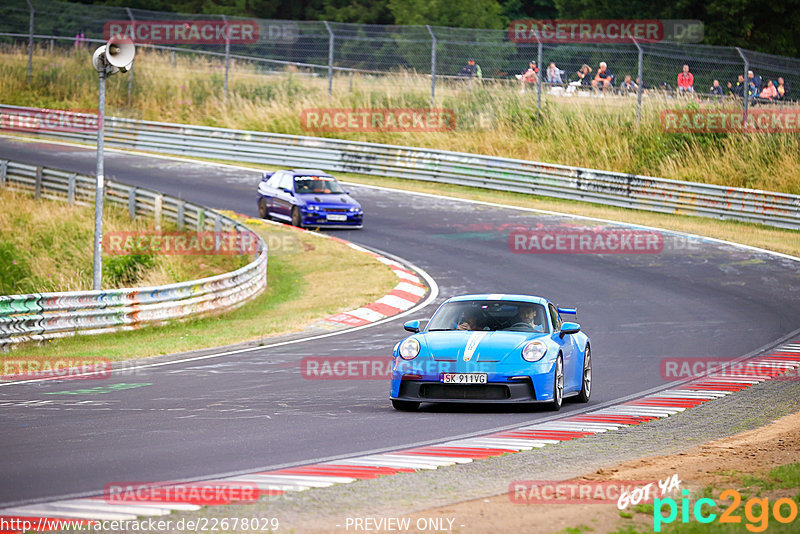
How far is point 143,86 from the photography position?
44781 mm

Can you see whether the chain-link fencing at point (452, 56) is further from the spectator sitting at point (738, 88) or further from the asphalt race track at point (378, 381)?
the asphalt race track at point (378, 381)

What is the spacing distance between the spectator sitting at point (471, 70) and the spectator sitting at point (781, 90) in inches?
388

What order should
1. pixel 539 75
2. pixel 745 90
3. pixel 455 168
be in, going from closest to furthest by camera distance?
pixel 745 90 → pixel 455 168 → pixel 539 75

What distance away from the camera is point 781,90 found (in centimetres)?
3203

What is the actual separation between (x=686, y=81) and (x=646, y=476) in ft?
88.5

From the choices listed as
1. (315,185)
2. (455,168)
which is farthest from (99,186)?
(455,168)

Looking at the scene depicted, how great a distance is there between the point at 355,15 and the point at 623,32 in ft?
69.6

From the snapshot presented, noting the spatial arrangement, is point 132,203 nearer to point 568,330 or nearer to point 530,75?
point 530,75

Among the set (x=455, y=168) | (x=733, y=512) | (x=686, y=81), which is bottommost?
(x=455, y=168)

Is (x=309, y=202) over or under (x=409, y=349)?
under

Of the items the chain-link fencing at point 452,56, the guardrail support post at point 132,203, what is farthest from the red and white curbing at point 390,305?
the chain-link fencing at point 452,56

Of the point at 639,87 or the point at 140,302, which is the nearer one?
the point at 140,302

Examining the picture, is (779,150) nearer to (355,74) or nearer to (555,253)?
(555,253)

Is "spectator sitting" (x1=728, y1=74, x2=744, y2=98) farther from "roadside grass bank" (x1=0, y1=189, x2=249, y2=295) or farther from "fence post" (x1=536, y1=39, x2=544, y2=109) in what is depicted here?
"roadside grass bank" (x1=0, y1=189, x2=249, y2=295)
